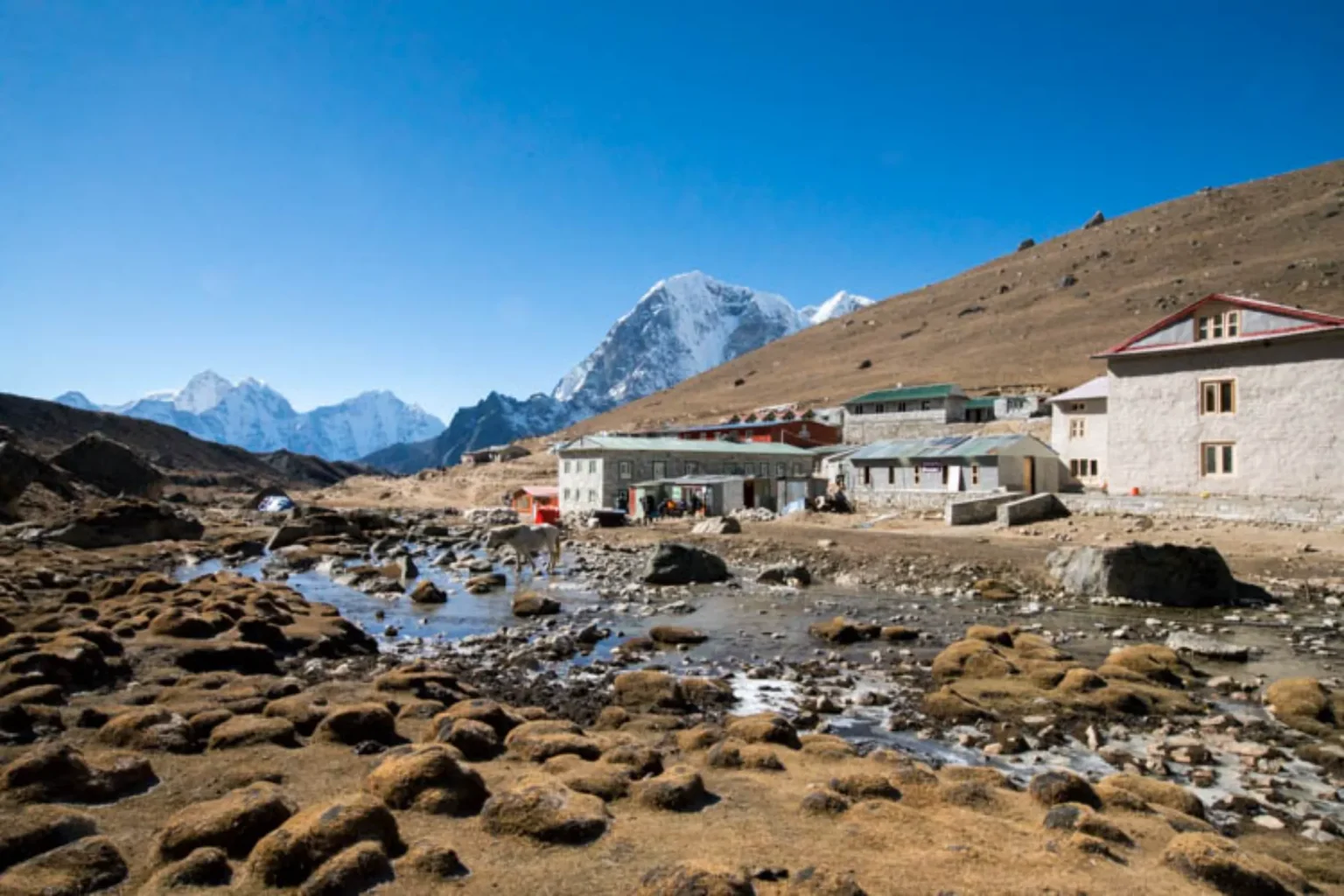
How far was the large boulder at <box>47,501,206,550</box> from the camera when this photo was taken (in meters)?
38.5

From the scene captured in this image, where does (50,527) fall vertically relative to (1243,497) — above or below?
below

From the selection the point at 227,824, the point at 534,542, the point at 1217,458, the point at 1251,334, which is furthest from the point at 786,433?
the point at 227,824

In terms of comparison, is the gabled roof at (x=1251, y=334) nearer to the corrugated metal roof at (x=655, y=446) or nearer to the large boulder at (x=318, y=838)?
the corrugated metal roof at (x=655, y=446)

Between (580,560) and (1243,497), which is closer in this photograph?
(1243,497)

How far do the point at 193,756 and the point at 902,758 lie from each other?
8774 millimetres

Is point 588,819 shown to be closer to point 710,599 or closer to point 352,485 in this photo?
point 710,599

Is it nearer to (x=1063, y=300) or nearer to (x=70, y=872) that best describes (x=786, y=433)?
(x=70, y=872)

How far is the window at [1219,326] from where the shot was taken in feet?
117

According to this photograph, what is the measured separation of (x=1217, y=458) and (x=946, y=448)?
14.3 metres

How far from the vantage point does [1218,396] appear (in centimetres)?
3622

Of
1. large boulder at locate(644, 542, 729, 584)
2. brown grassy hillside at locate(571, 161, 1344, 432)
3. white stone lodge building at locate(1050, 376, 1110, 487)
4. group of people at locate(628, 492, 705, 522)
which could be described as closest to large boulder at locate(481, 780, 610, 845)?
large boulder at locate(644, 542, 729, 584)

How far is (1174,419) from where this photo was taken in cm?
3781

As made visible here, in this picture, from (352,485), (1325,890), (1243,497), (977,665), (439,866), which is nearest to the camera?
(439,866)

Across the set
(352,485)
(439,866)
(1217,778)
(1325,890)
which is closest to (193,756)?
(439,866)
